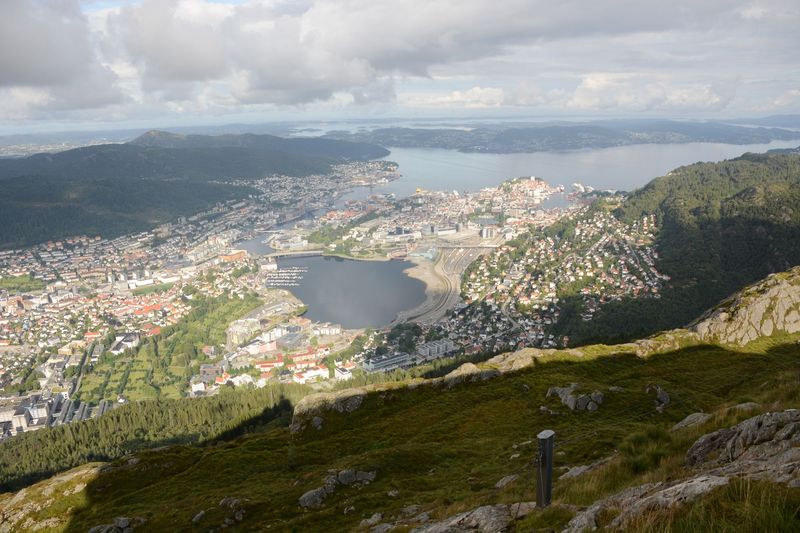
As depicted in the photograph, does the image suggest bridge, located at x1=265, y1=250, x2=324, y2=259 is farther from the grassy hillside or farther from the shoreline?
the grassy hillside

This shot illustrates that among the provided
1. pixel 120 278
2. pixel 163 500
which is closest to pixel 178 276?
pixel 120 278

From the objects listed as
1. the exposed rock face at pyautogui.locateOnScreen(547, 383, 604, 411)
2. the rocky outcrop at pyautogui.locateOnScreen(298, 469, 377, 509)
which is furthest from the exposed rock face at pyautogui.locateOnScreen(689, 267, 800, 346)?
the rocky outcrop at pyautogui.locateOnScreen(298, 469, 377, 509)

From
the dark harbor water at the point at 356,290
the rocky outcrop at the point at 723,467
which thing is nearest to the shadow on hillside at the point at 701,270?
the dark harbor water at the point at 356,290

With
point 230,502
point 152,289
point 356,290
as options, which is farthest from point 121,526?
point 152,289

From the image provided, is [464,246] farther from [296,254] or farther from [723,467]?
[723,467]

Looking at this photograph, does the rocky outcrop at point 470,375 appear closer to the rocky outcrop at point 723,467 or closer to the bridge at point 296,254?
the rocky outcrop at point 723,467

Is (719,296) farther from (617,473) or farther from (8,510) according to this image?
(8,510)
